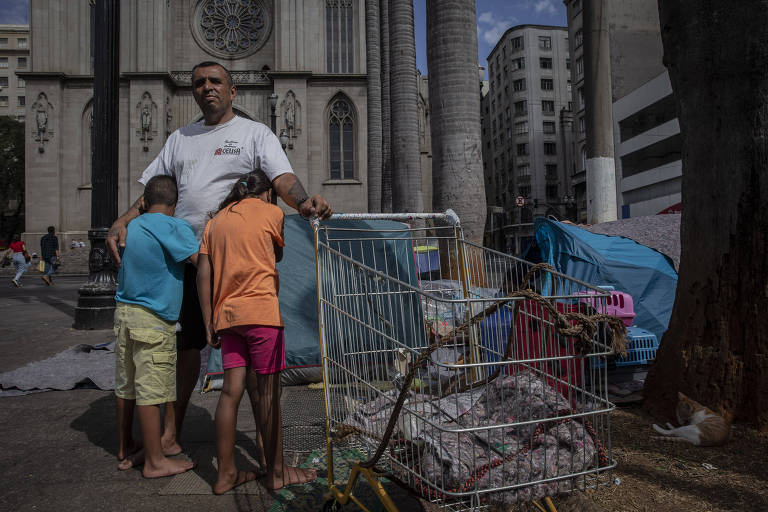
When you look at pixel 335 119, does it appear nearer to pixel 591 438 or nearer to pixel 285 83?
pixel 285 83

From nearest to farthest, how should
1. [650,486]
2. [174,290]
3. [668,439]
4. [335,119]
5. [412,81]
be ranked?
[650,486], [174,290], [668,439], [412,81], [335,119]

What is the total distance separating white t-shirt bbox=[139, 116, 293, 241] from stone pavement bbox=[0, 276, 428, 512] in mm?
1505

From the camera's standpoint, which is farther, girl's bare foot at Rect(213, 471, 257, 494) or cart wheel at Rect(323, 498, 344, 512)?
girl's bare foot at Rect(213, 471, 257, 494)

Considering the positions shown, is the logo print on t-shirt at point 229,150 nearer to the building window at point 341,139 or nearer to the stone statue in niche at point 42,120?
the building window at point 341,139

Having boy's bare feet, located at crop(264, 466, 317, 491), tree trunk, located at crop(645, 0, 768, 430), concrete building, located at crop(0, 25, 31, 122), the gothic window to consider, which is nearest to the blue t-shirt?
boy's bare feet, located at crop(264, 466, 317, 491)

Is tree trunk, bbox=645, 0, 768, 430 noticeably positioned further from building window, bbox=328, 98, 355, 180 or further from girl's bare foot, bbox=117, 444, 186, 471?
building window, bbox=328, 98, 355, 180

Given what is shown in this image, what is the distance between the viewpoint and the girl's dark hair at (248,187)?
8.86 feet

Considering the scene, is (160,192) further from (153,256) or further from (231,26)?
(231,26)

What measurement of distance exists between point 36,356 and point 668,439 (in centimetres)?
Answer: 710

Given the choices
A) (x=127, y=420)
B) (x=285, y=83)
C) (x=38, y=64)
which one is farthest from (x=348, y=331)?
(x=38, y=64)

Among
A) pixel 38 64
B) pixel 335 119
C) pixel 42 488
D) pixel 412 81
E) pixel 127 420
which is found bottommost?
pixel 42 488

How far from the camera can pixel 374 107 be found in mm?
18422

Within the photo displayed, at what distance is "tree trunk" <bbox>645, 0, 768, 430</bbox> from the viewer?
128 inches

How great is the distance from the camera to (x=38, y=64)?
29281 millimetres
